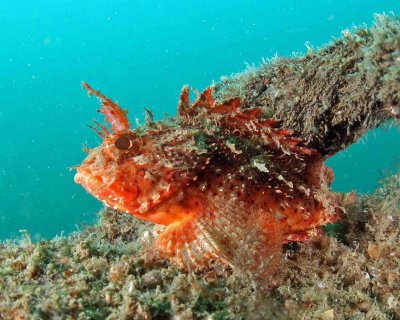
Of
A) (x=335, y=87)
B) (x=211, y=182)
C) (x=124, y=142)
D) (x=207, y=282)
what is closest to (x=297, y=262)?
(x=207, y=282)

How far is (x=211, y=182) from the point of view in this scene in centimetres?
405

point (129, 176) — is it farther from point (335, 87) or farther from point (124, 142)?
point (335, 87)

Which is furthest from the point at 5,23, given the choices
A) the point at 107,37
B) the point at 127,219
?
the point at 127,219

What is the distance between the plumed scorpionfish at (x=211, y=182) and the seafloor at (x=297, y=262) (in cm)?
24

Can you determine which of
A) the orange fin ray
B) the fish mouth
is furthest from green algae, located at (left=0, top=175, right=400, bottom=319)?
the fish mouth

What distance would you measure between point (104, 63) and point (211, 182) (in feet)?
436

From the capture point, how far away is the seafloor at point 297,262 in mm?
3029

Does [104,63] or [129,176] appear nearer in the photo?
[129,176]

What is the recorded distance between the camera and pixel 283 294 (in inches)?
141

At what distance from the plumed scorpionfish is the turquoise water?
151ft

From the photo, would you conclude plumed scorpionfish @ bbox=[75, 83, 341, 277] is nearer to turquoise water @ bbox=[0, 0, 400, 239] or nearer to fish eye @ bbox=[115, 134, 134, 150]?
fish eye @ bbox=[115, 134, 134, 150]

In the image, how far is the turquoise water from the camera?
196ft

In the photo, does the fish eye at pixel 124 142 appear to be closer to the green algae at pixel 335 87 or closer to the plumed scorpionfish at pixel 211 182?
the plumed scorpionfish at pixel 211 182

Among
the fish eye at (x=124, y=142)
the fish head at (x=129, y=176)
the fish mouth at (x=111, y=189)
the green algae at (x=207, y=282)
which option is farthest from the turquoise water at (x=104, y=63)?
the green algae at (x=207, y=282)
